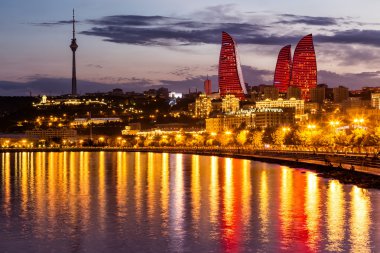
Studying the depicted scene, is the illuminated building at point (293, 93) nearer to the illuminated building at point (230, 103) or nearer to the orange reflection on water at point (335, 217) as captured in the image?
the illuminated building at point (230, 103)

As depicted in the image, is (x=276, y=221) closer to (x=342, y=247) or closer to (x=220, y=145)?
(x=342, y=247)

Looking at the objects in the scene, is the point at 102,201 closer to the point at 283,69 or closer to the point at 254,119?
the point at 254,119

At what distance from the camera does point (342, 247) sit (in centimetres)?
1548

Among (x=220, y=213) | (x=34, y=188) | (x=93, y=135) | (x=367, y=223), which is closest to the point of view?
(x=367, y=223)

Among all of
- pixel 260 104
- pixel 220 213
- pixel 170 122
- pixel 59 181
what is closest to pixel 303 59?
pixel 260 104

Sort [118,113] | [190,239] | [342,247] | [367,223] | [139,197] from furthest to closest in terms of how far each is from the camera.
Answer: [118,113] → [139,197] → [367,223] → [190,239] → [342,247]

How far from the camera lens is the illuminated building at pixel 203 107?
156 meters

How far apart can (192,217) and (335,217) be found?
390 centimetres

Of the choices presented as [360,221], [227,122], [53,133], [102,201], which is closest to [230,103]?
[227,122]

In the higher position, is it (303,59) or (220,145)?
(303,59)

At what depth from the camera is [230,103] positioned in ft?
483

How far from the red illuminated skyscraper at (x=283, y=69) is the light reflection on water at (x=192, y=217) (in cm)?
12472

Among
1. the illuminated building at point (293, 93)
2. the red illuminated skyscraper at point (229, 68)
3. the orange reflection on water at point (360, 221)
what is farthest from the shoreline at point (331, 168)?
the illuminated building at point (293, 93)

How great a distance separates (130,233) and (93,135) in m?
119
